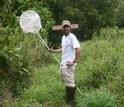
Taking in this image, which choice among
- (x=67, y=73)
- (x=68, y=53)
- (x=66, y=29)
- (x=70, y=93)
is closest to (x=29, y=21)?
(x=66, y=29)

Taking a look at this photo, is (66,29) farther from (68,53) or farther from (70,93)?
(70,93)

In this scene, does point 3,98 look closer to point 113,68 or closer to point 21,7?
point 113,68

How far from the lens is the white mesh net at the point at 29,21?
799 centimetres

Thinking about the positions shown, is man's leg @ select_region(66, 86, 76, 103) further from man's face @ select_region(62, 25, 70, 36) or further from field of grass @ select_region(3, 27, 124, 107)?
man's face @ select_region(62, 25, 70, 36)

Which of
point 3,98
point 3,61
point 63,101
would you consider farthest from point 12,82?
point 3,61

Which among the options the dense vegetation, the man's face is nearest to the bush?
the dense vegetation

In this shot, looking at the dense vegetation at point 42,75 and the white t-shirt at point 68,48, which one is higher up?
the white t-shirt at point 68,48

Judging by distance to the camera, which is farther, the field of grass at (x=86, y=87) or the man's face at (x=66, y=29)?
the man's face at (x=66, y=29)

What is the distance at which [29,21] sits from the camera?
8.00 meters

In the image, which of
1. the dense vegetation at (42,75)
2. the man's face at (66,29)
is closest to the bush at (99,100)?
the dense vegetation at (42,75)

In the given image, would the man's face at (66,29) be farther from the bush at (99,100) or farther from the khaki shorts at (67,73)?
the bush at (99,100)

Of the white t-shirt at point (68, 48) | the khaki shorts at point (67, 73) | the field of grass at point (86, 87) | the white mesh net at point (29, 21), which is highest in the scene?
the white mesh net at point (29, 21)

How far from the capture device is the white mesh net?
26.2 ft

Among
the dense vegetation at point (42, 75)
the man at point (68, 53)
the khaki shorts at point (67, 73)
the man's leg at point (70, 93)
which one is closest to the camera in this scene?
the dense vegetation at point (42, 75)
